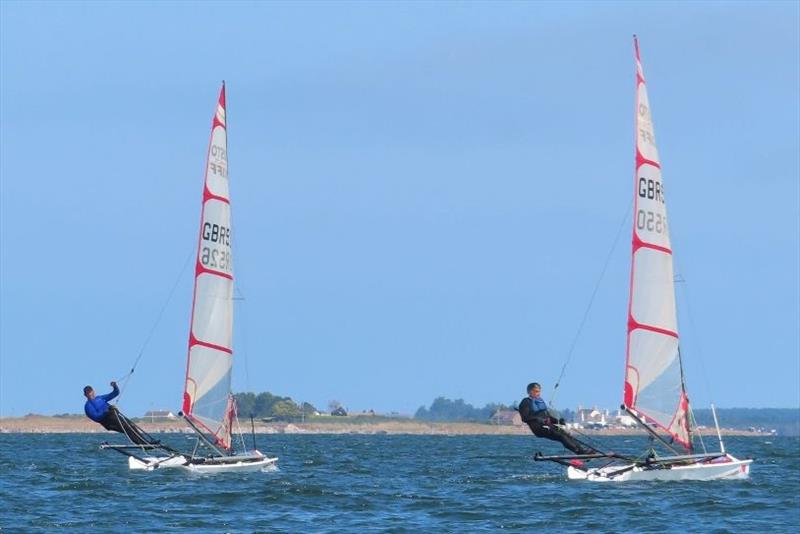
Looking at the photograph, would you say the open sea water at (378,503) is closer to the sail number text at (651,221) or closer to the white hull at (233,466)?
the white hull at (233,466)

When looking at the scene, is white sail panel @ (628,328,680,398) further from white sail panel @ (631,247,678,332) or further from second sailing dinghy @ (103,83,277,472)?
second sailing dinghy @ (103,83,277,472)

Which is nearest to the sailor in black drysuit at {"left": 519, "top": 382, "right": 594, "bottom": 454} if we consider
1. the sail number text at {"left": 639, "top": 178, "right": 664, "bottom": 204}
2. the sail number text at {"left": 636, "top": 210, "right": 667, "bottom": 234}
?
the sail number text at {"left": 636, "top": 210, "right": 667, "bottom": 234}

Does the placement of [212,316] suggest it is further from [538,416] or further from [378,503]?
[538,416]

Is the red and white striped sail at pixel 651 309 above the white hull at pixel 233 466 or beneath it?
above

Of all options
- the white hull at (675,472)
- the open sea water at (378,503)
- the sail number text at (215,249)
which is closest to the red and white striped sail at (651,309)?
the white hull at (675,472)

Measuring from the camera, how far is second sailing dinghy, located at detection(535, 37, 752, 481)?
4225 centimetres

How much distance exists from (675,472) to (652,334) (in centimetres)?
357

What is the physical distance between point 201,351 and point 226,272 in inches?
93.2

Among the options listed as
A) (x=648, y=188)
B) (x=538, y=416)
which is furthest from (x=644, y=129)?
(x=538, y=416)

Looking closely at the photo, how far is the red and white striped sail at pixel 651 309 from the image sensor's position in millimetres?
42375

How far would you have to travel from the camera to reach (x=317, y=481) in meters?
46.5

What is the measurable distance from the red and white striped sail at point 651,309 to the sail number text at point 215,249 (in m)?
12.2

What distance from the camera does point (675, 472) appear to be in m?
41.3

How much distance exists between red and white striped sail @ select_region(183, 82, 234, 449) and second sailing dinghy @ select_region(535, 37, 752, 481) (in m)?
10.9
